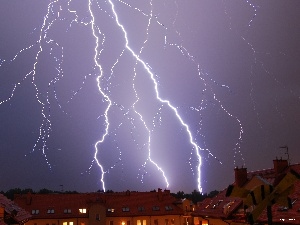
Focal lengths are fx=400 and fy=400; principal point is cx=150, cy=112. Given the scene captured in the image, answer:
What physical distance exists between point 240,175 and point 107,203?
21663 millimetres

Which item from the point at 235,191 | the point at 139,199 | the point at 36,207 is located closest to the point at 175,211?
the point at 139,199

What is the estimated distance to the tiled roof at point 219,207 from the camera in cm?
2409

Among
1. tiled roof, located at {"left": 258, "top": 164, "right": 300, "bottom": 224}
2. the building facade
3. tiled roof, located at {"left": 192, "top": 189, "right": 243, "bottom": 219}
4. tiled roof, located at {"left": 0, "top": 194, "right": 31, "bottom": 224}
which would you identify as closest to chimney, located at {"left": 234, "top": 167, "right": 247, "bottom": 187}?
tiled roof, located at {"left": 192, "top": 189, "right": 243, "bottom": 219}

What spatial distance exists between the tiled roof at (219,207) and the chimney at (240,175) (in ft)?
4.26

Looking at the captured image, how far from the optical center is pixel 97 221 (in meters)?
42.4

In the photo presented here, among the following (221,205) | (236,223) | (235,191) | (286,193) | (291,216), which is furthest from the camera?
(221,205)

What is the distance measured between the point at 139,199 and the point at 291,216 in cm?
2962

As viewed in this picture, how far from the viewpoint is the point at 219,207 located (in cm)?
2692

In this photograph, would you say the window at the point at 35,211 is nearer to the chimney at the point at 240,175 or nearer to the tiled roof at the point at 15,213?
the tiled roof at the point at 15,213

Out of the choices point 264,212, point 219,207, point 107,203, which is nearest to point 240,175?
point 219,207

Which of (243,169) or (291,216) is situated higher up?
(243,169)

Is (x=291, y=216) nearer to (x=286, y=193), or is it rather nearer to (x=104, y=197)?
(x=286, y=193)

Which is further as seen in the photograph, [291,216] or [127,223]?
[127,223]

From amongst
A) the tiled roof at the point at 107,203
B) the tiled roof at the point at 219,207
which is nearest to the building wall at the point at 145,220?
the tiled roof at the point at 107,203
